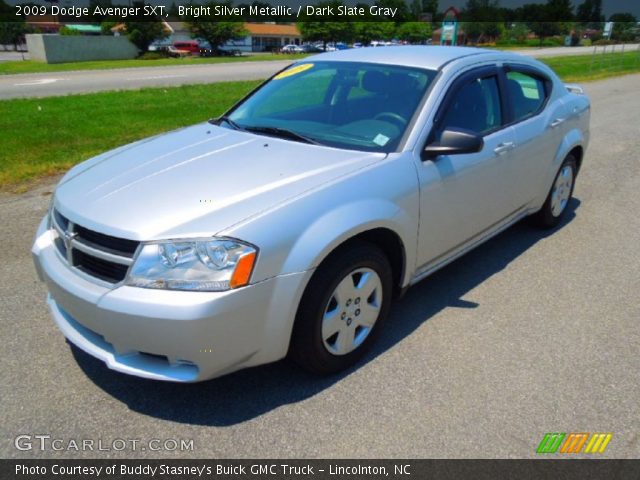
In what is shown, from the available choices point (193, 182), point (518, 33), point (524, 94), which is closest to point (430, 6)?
point (518, 33)

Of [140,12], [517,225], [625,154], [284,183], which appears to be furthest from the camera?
[140,12]

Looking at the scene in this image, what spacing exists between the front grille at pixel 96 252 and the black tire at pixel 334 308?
33.1 inches

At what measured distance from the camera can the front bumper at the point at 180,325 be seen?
226 centimetres

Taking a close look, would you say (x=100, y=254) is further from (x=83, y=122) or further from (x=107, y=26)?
(x=107, y=26)

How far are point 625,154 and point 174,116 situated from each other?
26.6 feet

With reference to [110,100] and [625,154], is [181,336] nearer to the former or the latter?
[625,154]

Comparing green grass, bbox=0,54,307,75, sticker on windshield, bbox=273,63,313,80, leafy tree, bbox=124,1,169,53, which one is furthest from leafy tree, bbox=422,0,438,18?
sticker on windshield, bbox=273,63,313,80

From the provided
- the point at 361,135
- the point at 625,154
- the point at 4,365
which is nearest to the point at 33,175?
the point at 4,365

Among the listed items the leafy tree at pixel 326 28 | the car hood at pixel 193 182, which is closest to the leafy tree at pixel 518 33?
the leafy tree at pixel 326 28

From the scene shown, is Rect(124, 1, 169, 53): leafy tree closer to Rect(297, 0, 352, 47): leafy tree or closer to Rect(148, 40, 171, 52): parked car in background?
Rect(148, 40, 171, 52): parked car in background

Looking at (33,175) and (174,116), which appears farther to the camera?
(174,116)

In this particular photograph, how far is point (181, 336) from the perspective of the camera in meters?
2.26

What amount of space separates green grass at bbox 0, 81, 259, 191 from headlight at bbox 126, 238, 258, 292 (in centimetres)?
457

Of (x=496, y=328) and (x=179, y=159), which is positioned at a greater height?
(x=179, y=159)
